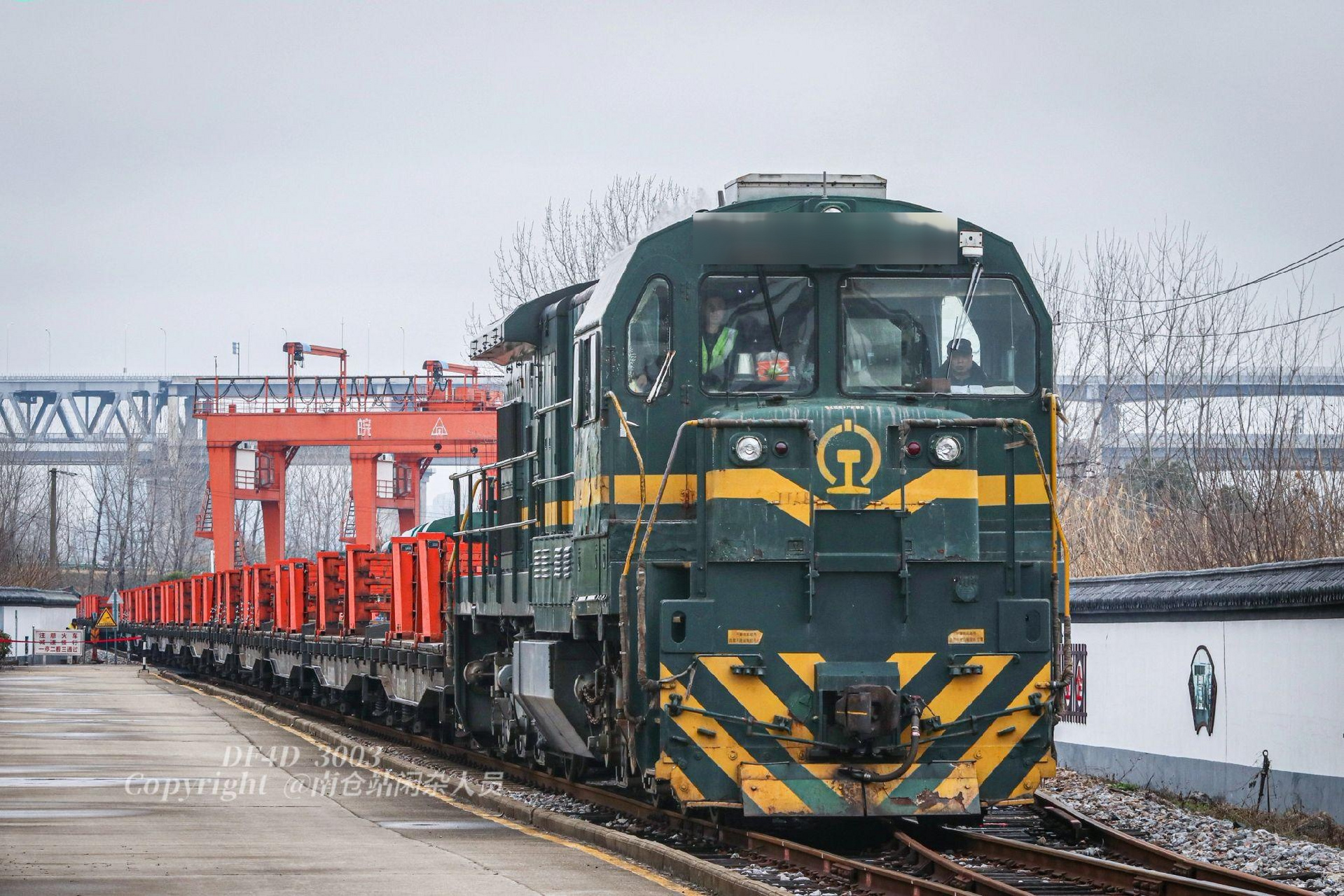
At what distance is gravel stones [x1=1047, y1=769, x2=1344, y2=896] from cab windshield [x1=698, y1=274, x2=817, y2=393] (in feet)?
12.3

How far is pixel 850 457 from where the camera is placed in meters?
9.42

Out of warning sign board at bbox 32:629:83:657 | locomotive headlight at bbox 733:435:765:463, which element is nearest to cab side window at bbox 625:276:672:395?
locomotive headlight at bbox 733:435:765:463

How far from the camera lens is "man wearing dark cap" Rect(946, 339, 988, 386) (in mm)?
9938

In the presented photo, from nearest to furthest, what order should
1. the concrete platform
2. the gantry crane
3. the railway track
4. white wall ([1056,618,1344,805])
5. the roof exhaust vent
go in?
the railway track → the concrete platform → the roof exhaust vent → white wall ([1056,618,1344,805]) → the gantry crane

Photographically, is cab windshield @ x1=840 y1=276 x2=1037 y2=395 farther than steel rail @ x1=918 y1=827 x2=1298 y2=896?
Yes

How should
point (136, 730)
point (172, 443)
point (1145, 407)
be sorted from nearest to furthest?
point (136, 730), point (1145, 407), point (172, 443)

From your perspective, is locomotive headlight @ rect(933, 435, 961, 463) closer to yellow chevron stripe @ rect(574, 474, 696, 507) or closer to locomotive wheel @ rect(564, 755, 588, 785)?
yellow chevron stripe @ rect(574, 474, 696, 507)

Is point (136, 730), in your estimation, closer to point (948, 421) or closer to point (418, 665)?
point (418, 665)

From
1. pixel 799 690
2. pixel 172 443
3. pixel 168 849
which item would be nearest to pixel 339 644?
pixel 168 849

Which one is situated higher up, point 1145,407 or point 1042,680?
point 1145,407

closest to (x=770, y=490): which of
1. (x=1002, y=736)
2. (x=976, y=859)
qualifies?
(x=1002, y=736)

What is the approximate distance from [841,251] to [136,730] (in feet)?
45.8

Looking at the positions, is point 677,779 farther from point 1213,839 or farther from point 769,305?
point 1213,839

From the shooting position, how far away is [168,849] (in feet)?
32.1
